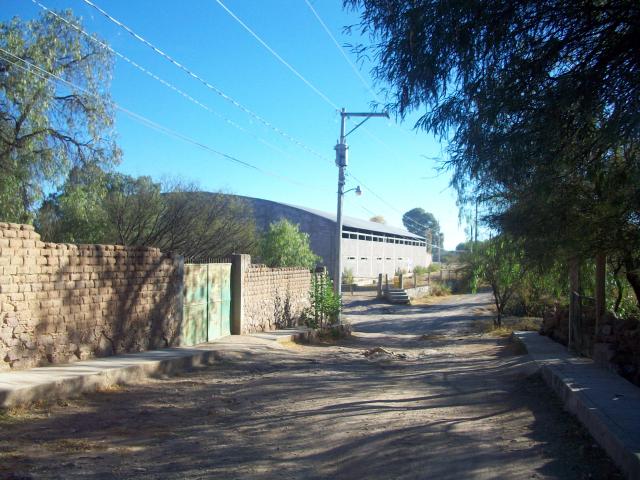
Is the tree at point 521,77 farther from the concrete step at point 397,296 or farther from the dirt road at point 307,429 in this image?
the concrete step at point 397,296

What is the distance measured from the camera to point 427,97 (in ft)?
24.4

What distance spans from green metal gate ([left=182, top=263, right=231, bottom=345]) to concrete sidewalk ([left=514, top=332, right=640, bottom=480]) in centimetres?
775

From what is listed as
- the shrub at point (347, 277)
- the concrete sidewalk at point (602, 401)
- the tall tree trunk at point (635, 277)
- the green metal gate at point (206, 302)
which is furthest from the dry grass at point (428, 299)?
the tall tree trunk at point (635, 277)

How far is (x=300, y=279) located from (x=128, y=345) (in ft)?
33.7

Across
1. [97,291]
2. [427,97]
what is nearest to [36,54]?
[97,291]

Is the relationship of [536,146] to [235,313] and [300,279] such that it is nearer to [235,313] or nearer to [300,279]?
[235,313]

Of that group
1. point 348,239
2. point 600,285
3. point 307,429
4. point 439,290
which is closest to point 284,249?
point 348,239

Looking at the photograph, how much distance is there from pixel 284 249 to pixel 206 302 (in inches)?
661

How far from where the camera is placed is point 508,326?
2458 cm

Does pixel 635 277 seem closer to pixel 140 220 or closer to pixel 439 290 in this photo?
pixel 140 220

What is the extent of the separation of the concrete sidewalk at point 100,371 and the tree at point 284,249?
54.4 feet

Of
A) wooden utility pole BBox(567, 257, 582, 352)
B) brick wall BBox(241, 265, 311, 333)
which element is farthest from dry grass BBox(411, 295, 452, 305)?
wooden utility pole BBox(567, 257, 582, 352)

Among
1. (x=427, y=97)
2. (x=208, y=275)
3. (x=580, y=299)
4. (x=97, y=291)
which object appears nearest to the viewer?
(x=427, y=97)

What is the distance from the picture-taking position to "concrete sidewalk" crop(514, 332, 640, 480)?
5820 millimetres
